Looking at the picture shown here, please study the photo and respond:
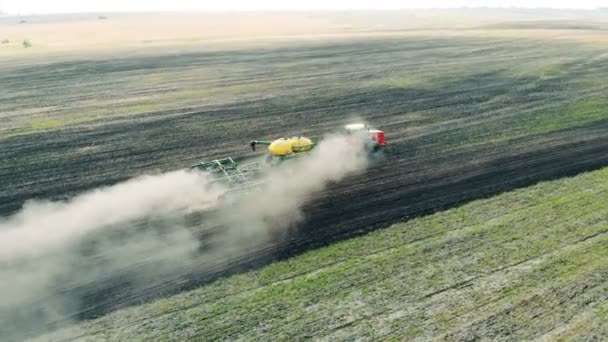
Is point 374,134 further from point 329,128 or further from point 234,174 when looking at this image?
point 234,174

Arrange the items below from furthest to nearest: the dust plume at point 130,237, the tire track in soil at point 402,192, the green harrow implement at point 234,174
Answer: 1. the green harrow implement at point 234,174
2. the tire track in soil at point 402,192
3. the dust plume at point 130,237

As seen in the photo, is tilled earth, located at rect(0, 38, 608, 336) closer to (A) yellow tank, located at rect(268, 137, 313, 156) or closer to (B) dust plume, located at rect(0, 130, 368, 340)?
(B) dust plume, located at rect(0, 130, 368, 340)

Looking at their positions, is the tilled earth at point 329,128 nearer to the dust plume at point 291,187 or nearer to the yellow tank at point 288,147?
the dust plume at point 291,187

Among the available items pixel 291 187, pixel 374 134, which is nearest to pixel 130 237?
A: pixel 291 187

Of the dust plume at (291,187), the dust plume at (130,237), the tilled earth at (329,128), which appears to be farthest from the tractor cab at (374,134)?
the dust plume at (130,237)

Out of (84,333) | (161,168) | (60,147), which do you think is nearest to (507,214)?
(84,333)

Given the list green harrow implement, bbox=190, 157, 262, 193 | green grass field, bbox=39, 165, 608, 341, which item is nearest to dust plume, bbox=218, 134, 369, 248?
green harrow implement, bbox=190, 157, 262, 193
